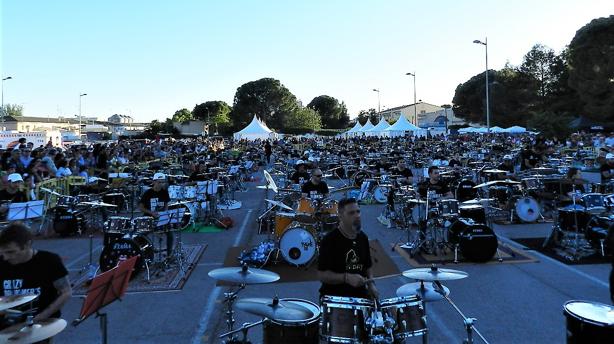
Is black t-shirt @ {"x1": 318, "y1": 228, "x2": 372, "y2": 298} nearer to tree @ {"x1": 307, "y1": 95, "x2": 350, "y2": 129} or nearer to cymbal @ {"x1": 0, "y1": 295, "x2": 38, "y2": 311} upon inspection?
cymbal @ {"x1": 0, "y1": 295, "x2": 38, "y2": 311}

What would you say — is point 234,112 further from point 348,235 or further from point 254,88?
point 348,235

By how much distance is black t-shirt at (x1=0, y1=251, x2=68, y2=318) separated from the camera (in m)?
4.21

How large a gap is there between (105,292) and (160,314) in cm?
309

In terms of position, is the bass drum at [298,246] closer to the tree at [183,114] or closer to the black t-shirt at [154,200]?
the black t-shirt at [154,200]

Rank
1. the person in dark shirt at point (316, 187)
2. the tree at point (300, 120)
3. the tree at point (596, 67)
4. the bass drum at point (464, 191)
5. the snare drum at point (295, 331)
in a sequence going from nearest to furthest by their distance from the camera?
1. the snare drum at point (295, 331)
2. the person in dark shirt at point (316, 187)
3. the bass drum at point (464, 191)
4. the tree at point (596, 67)
5. the tree at point (300, 120)

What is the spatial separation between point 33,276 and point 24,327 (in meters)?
1.03

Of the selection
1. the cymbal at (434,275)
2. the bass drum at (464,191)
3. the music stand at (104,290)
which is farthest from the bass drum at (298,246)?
the bass drum at (464,191)

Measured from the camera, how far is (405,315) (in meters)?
4.30

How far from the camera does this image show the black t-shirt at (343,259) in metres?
4.71

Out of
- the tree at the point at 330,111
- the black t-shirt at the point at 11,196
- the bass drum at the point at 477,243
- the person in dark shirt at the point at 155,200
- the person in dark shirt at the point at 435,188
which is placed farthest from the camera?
the tree at the point at 330,111

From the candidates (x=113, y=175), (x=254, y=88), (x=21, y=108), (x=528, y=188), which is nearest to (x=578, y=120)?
(x=528, y=188)

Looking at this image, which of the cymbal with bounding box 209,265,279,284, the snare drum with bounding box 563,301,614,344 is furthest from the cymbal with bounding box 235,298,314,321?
the snare drum with bounding box 563,301,614,344

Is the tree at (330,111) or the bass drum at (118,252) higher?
the tree at (330,111)

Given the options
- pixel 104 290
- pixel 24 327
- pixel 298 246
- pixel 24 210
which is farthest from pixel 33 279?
pixel 24 210
